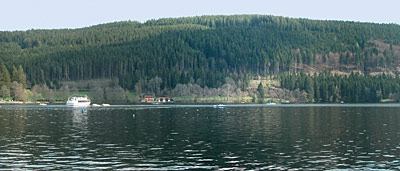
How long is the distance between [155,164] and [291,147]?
23446mm

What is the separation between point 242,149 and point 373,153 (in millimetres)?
17448

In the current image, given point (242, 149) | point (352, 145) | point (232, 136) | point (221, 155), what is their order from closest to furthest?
1. point (221, 155)
2. point (242, 149)
3. point (352, 145)
4. point (232, 136)

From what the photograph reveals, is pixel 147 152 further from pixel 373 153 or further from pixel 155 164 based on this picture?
pixel 373 153

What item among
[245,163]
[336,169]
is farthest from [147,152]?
[336,169]

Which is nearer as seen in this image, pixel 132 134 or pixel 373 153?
pixel 373 153

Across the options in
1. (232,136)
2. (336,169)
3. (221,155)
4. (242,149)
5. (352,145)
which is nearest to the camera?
(336,169)

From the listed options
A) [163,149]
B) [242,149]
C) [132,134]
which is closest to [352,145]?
[242,149]

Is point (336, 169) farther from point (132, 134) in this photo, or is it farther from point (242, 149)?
point (132, 134)

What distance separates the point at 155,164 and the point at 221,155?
10.4 meters

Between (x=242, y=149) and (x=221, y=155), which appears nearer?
(x=221, y=155)

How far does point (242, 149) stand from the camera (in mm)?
70375

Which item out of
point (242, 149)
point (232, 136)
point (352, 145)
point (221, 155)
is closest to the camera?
point (221, 155)

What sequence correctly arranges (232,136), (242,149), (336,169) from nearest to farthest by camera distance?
(336,169)
(242,149)
(232,136)

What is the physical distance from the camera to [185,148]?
235 feet
